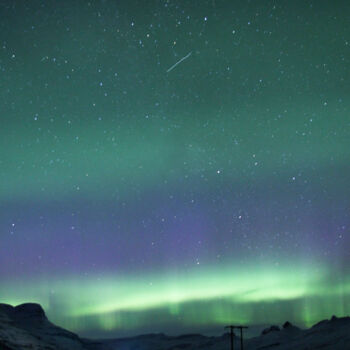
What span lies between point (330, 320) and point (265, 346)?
3577 centimetres

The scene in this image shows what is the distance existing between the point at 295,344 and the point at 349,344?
45634 mm

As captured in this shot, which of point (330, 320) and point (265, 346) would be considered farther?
point (265, 346)

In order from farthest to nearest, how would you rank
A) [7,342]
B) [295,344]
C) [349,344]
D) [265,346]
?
1. [265,346]
2. [295,344]
3. [7,342]
4. [349,344]

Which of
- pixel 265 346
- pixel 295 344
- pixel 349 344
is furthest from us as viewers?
pixel 265 346

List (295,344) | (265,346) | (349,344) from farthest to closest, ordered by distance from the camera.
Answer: (265,346), (295,344), (349,344)

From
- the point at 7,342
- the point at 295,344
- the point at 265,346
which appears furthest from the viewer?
the point at 265,346

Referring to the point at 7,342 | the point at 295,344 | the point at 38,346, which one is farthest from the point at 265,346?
the point at 7,342

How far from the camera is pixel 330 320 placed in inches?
6885

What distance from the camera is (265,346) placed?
650 ft

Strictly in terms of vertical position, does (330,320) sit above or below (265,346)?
above

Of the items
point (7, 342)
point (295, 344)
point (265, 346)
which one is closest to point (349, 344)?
point (295, 344)

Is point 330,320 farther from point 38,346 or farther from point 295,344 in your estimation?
point 38,346

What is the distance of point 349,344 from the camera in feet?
413

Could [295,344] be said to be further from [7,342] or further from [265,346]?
[7,342]
